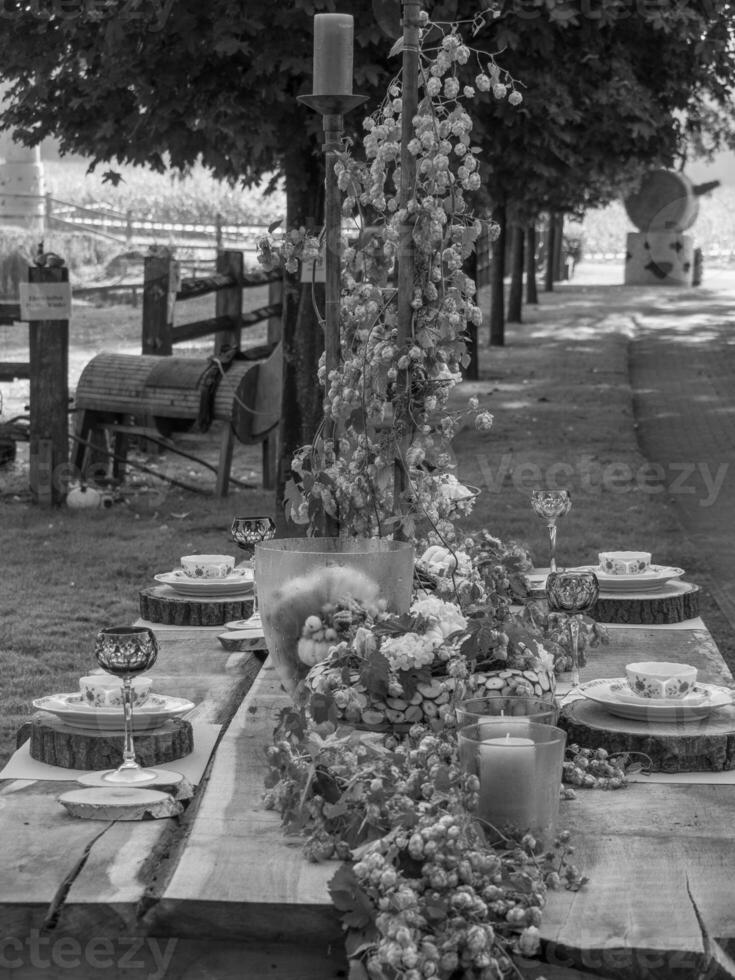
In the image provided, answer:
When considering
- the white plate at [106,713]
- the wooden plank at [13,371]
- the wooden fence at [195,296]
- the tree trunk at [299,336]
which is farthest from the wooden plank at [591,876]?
the wooden fence at [195,296]

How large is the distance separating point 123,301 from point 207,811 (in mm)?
26206

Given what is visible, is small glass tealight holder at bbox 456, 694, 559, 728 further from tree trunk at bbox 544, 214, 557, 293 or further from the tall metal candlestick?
Result: tree trunk at bbox 544, 214, 557, 293

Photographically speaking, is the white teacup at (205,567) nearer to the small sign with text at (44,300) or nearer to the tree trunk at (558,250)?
the small sign with text at (44,300)

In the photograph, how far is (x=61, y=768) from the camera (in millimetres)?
2998

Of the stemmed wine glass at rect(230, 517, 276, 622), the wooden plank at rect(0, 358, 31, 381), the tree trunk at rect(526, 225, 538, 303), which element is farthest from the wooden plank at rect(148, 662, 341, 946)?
the tree trunk at rect(526, 225, 538, 303)

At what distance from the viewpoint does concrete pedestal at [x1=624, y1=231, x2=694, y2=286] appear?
144ft

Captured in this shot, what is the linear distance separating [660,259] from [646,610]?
137 ft

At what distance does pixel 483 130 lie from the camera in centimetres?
936

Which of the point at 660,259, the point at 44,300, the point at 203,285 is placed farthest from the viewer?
the point at 660,259

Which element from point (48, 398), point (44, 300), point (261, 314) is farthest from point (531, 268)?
point (44, 300)

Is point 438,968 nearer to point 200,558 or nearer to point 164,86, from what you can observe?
point 200,558

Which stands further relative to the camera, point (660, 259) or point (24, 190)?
point (660, 259)

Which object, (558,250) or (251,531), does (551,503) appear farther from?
(558,250)

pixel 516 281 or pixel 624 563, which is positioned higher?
pixel 516 281
